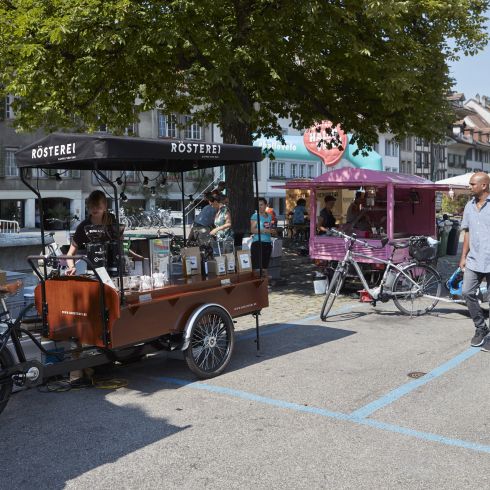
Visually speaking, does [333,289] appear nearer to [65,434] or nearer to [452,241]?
[65,434]

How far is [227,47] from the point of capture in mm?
11859

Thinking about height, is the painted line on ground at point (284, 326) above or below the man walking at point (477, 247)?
below

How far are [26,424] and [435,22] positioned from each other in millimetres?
12451

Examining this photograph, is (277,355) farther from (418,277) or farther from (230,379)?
(418,277)

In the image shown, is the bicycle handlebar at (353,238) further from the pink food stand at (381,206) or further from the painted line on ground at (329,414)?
the painted line on ground at (329,414)

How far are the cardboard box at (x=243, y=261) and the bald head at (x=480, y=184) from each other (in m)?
2.57

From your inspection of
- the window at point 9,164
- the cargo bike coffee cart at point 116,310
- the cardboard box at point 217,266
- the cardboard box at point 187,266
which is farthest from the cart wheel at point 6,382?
the window at point 9,164

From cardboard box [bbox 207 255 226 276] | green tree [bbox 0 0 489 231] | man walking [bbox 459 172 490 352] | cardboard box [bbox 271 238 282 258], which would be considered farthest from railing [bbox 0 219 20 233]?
man walking [bbox 459 172 490 352]

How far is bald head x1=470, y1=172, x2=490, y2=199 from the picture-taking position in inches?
287

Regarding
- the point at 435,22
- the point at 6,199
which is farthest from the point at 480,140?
the point at 435,22

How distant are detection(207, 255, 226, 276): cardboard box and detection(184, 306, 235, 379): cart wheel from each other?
54cm

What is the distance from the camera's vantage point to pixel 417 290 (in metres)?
9.52

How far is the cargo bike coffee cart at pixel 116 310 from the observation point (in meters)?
5.39

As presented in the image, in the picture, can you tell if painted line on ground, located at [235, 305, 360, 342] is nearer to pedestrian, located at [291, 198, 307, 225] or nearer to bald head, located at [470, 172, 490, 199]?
bald head, located at [470, 172, 490, 199]
